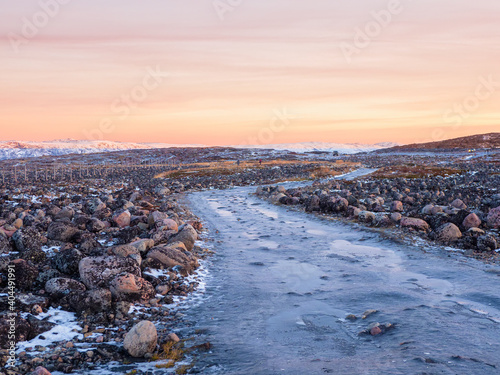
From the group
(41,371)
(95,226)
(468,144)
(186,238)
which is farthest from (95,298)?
(468,144)

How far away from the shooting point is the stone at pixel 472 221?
1647 cm

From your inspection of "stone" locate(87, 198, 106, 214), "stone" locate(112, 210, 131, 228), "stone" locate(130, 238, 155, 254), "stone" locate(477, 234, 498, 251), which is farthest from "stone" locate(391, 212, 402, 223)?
"stone" locate(87, 198, 106, 214)

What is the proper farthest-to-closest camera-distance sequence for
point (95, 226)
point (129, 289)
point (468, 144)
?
1. point (468, 144)
2. point (95, 226)
3. point (129, 289)

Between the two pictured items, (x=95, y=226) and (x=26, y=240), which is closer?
(x=26, y=240)

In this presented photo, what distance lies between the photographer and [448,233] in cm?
1541

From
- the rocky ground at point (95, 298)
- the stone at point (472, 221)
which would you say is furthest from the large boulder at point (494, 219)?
the rocky ground at point (95, 298)

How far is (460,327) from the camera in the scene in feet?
27.0

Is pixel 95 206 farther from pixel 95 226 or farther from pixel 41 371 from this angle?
pixel 41 371

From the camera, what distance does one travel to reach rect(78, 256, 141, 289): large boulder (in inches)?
393

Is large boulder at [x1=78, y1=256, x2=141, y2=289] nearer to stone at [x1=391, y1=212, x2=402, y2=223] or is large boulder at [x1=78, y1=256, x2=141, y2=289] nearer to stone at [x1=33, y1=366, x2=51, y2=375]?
stone at [x1=33, y1=366, x2=51, y2=375]

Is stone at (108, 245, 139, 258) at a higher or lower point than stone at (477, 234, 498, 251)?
higher

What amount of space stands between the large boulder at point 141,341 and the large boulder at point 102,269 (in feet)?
9.33

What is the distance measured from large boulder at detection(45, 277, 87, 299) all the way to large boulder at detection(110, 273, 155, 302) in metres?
0.78

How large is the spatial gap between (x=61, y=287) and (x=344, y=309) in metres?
6.68
